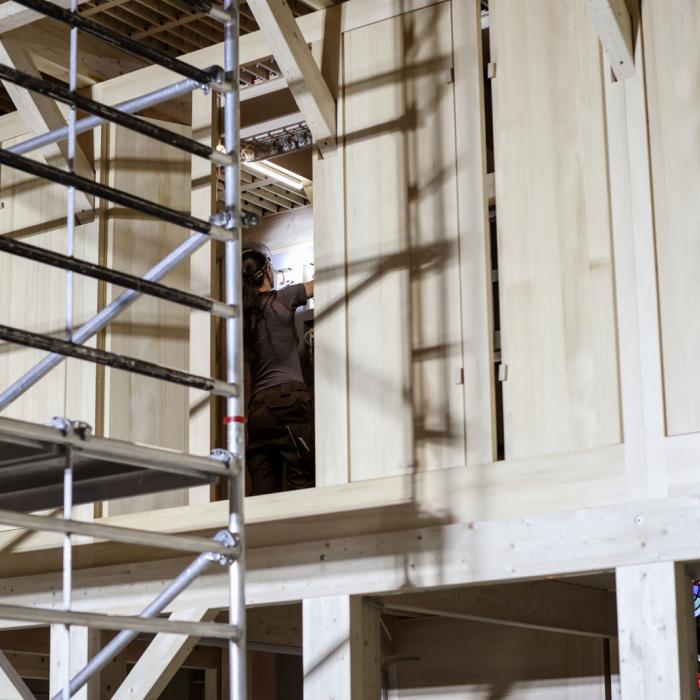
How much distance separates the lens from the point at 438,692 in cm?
967

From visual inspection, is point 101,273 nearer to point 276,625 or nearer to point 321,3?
point 321,3

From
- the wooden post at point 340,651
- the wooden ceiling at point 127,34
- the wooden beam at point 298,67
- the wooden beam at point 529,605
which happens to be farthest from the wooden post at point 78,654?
the wooden ceiling at point 127,34

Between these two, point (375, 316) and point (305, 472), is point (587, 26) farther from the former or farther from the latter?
point (305, 472)

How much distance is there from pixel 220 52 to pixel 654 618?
12.4ft

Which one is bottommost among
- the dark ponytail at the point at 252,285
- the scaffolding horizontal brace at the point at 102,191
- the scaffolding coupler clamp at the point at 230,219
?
the scaffolding horizontal brace at the point at 102,191

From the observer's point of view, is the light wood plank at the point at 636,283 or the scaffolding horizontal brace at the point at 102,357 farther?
the light wood plank at the point at 636,283

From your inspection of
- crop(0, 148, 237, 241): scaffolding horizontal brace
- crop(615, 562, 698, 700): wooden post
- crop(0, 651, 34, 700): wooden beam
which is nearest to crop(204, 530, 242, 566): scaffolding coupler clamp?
crop(0, 148, 237, 241): scaffolding horizontal brace

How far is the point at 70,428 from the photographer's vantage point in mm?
3537

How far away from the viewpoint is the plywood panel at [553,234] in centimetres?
559

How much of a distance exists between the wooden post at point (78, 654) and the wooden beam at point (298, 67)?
9.36 feet

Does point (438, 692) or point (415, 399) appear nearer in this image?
point (415, 399)

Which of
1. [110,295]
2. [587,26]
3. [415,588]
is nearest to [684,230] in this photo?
[587,26]

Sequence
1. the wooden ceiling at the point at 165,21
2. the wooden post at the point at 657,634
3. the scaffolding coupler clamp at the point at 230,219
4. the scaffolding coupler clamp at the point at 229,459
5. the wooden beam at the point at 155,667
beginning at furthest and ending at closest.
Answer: the wooden ceiling at the point at 165,21, the wooden beam at the point at 155,667, the wooden post at the point at 657,634, the scaffolding coupler clamp at the point at 230,219, the scaffolding coupler clamp at the point at 229,459

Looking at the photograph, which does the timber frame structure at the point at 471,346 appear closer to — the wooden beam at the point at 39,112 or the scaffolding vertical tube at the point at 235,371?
the wooden beam at the point at 39,112
